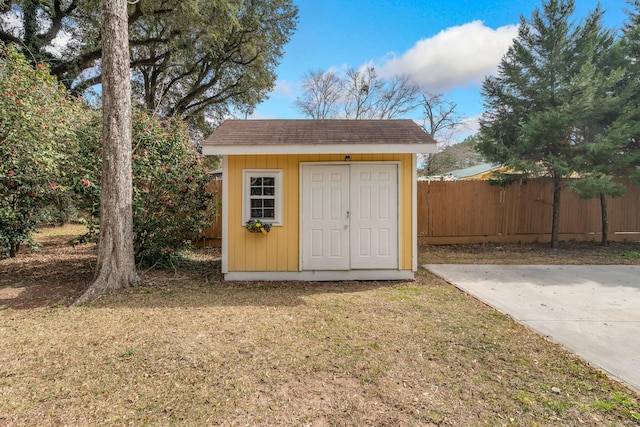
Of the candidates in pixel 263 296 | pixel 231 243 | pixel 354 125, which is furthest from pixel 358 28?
pixel 263 296

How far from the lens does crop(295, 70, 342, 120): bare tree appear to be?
25453 millimetres

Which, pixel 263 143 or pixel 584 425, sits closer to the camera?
pixel 584 425

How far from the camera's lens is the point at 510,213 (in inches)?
381

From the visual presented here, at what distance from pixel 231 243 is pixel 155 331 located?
234cm

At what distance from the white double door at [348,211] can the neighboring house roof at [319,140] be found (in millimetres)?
365

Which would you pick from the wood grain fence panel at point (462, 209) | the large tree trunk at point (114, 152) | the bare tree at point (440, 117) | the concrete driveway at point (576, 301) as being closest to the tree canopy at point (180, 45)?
the large tree trunk at point (114, 152)

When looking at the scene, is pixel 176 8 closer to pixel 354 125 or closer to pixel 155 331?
pixel 354 125

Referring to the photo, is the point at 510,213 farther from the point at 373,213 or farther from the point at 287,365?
the point at 287,365

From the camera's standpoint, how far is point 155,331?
352 centimetres

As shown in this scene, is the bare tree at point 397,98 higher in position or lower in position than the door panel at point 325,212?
higher

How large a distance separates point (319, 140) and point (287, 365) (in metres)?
3.76

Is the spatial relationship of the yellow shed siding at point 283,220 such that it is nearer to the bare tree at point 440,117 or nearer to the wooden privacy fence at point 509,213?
the wooden privacy fence at point 509,213

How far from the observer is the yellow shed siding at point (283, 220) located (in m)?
5.68

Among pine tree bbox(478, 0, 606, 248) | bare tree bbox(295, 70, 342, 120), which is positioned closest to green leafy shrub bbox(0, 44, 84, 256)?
pine tree bbox(478, 0, 606, 248)
